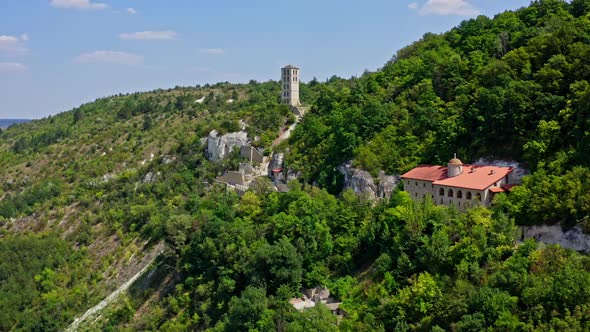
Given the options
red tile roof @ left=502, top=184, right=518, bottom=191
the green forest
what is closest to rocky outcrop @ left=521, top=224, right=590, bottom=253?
the green forest

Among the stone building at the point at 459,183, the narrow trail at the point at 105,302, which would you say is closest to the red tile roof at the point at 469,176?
the stone building at the point at 459,183

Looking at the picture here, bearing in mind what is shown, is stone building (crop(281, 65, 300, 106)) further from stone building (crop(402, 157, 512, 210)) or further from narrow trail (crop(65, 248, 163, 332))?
stone building (crop(402, 157, 512, 210))

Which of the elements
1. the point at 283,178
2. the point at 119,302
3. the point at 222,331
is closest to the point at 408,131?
the point at 283,178

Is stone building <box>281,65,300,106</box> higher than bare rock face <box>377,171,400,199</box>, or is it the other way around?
stone building <box>281,65,300,106</box>

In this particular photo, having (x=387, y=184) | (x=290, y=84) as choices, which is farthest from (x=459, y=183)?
(x=290, y=84)

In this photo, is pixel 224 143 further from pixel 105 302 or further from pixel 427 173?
pixel 427 173

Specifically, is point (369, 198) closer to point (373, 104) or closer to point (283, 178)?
point (373, 104)

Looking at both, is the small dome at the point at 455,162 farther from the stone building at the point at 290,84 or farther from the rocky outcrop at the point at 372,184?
the stone building at the point at 290,84
